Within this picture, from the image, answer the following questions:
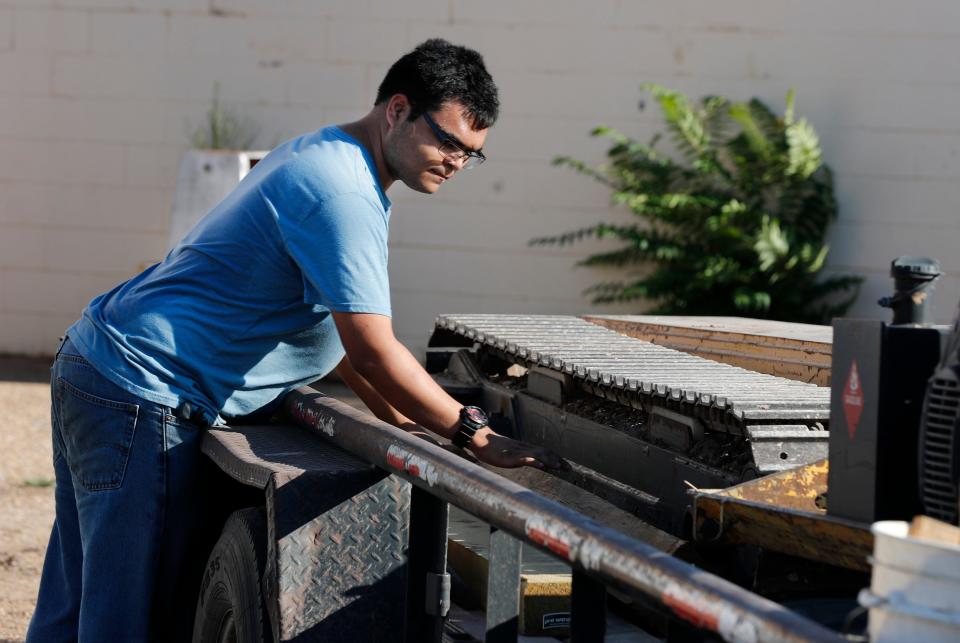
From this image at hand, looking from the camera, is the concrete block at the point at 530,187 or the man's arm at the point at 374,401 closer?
the man's arm at the point at 374,401

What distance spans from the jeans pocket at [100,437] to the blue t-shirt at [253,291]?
0.06 metres

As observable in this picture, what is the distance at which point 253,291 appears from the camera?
285 centimetres

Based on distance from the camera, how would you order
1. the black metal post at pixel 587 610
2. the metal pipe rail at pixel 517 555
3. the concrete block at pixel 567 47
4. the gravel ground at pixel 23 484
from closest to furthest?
1. the metal pipe rail at pixel 517 555
2. the black metal post at pixel 587 610
3. the gravel ground at pixel 23 484
4. the concrete block at pixel 567 47

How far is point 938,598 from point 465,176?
822cm

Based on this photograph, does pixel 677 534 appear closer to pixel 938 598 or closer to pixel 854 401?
pixel 854 401

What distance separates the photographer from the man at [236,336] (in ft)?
→ 8.79

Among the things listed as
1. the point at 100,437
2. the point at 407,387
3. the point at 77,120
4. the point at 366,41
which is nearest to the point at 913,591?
the point at 407,387

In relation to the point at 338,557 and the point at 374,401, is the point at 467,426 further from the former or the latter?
the point at 374,401

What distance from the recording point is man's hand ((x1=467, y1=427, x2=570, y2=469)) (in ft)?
8.45

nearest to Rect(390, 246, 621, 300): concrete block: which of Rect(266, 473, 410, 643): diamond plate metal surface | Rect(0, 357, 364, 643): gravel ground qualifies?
Rect(0, 357, 364, 643): gravel ground

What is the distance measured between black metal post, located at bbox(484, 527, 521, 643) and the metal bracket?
19 cm

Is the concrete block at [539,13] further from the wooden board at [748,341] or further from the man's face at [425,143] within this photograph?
the man's face at [425,143]

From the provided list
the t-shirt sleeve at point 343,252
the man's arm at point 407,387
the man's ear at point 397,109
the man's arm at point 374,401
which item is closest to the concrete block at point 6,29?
the man's arm at point 374,401

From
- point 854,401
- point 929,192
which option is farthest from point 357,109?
point 854,401
